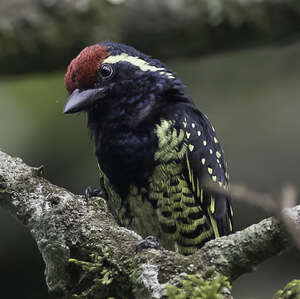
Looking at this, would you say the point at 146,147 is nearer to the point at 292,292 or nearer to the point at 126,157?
the point at 126,157

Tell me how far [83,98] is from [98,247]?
37.6 inches

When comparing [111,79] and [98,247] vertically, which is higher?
[111,79]

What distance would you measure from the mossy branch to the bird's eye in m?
0.71

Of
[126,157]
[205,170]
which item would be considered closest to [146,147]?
[126,157]

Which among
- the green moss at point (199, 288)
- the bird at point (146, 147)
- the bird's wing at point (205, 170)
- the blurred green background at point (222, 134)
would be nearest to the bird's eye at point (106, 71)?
the bird at point (146, 147)

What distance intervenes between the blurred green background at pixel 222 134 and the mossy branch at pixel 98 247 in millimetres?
3684

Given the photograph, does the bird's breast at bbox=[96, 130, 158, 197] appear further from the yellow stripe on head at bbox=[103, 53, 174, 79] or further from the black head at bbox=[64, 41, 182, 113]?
the yellow stripe on head at bbox=[103, 53, 174, 79]

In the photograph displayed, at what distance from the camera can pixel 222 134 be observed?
6.54 m

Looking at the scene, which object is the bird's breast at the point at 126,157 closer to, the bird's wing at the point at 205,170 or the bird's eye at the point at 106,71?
the bird's wing at the point at 205,170

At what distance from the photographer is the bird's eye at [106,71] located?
310 cm

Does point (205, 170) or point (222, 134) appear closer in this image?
point (205, 170)

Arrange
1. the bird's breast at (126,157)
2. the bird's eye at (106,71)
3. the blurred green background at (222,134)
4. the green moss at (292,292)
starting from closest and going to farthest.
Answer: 1. the green moss at (292,292)
2. the bird's breast at (126,157)
3. the bird's eye at (106,71)
4. the blurred green background at (222,134)

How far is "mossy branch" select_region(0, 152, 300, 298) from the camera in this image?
1986mm

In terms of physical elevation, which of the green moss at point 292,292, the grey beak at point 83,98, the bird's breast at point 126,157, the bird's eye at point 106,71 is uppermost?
the bird's eye at point 106,71
